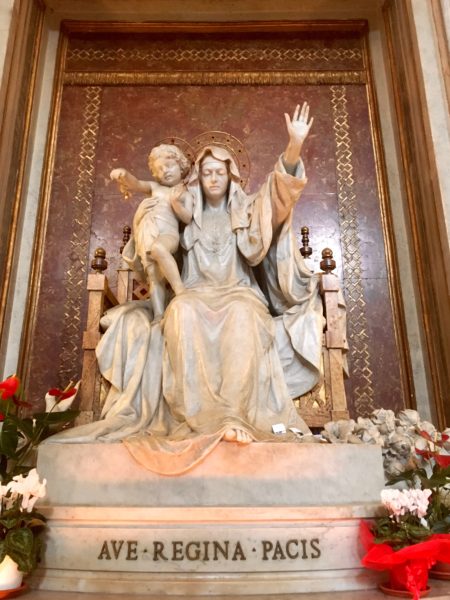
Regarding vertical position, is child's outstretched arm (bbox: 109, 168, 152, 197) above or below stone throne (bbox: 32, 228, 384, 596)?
above

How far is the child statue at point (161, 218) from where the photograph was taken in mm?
3559

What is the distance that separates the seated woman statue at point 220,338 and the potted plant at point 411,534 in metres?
0.60

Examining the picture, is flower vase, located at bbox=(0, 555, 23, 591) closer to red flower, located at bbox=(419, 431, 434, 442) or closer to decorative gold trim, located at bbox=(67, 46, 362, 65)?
red flower, located at bbox=(419, 431, 434, 442)

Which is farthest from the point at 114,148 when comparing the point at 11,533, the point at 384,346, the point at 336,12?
the point at 11,533

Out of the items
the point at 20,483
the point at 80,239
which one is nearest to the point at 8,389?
the point at 20,483

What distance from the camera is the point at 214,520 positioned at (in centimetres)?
233

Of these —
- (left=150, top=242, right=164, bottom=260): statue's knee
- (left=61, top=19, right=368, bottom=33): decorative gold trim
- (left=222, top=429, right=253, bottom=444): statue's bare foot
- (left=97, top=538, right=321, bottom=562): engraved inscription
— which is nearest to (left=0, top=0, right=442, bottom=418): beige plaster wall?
(left=61, top=19, right=368, bottom=33): decorative gold trim

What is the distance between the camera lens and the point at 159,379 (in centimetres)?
323

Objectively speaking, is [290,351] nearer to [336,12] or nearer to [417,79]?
[417,79]

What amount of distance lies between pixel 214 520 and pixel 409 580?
0.73m

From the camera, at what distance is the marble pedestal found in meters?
2.27

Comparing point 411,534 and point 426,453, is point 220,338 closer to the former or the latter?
point 426,453

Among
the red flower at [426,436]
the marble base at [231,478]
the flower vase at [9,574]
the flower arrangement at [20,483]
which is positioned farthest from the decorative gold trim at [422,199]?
the flower vase at [9,574]

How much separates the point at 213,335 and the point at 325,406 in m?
0.93
